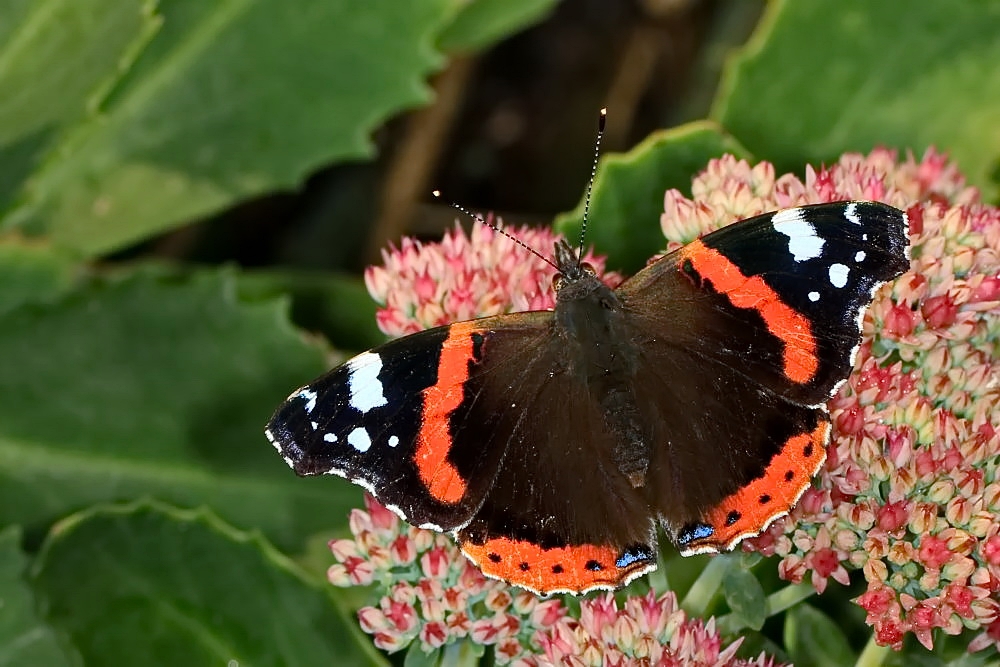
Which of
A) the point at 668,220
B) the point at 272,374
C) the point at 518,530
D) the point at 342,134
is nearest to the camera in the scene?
the point at 518,530

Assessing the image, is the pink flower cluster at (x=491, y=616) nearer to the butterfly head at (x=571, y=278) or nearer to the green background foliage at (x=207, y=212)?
the green background foliage at (x=207, y=212)

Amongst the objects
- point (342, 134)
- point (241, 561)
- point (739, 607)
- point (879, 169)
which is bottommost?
point (739, 607)

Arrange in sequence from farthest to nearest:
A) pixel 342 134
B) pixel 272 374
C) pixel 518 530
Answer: pixel 342 134, pixel 272 374, pixel 518 530

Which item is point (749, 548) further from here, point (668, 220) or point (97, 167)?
point (97, 167)

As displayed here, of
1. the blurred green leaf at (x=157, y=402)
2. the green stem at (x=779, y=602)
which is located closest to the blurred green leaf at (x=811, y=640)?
the green stem at (x=779, y=602)

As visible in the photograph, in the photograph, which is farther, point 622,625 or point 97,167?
point 97,167

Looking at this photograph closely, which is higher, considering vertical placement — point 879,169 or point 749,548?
point 879,169

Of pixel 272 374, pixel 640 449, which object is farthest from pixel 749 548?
pixel 272 374

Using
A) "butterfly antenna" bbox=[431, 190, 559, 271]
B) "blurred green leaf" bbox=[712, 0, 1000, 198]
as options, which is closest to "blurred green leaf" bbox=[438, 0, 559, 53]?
"blurred green leaf" bbox=[712, 0, 1000, 198]
